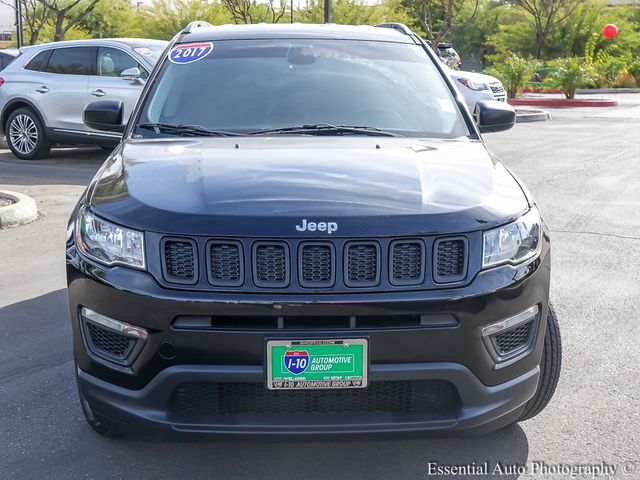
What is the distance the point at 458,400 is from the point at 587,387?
1.47 m

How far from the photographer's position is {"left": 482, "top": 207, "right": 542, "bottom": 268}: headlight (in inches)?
115

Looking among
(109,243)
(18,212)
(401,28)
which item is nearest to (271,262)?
(109,243)

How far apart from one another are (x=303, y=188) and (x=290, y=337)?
59cm

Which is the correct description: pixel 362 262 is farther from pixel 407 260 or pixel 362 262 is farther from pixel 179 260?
pixel 179 260

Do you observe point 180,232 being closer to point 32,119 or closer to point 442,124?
point 442,124

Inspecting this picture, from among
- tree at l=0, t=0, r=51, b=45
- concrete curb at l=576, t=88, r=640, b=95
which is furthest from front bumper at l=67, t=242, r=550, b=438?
concrete curb at l=576, t=88, r=640, b=95

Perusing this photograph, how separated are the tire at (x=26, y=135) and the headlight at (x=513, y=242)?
10.5 metres

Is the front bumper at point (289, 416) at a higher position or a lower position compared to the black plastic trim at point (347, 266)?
lower

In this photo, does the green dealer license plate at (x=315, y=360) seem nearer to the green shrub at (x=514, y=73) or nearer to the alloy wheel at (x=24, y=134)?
the alloy wheel at (x=24, y=134)

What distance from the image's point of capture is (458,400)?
9.41 ft

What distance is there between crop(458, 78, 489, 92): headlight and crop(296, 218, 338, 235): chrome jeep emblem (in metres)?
14.7

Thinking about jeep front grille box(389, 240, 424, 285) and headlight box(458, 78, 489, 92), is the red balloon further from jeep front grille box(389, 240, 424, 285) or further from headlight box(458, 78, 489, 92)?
jeep front grille box(389, 240, 424, 285)

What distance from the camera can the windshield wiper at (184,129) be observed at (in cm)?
397

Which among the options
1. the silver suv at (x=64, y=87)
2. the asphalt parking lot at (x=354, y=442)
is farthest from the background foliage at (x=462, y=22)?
the asphalt parking lot at (x=354, y=442)
